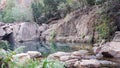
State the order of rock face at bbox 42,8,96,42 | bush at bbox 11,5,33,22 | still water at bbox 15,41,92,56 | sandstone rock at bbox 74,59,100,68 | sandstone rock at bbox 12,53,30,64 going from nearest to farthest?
sandstone rock at bbox 12,53,30,64
sandstone rock at bbox 74,59,100,68
still water at bbox 15,41,92,56
rock face at bbox 42,8,96,42
bush at bbox 11,5,33,22

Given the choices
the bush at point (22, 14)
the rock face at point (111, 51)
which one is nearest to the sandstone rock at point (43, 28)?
the bush at point (22, 14)

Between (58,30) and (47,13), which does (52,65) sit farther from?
(47,13)

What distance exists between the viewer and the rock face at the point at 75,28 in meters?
27.5

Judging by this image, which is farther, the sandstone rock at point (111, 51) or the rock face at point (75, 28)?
the rock face at point (75, 28)

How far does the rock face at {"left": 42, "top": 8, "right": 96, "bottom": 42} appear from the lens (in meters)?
27.5

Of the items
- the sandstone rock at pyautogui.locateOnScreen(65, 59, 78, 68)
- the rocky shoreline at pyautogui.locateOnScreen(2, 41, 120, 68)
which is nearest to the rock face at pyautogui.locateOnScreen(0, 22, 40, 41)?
the rocky shoreline at pyautogui.locateOnScreen(2, 41, 120, 68)

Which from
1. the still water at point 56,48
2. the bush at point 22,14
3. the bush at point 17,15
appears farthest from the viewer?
the bush at point 17,15

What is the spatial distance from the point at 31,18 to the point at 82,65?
30340mm

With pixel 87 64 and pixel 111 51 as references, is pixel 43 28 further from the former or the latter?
pixel 87 64

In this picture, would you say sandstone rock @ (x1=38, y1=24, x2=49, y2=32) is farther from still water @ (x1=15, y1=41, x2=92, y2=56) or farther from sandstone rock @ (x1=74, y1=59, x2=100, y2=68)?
sandstone rock @ (x1=74, y1=59, x2=100, y2=68)

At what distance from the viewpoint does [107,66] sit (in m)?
13.0

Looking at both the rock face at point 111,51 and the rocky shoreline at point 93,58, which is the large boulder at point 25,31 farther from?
the rock face at point 111,51

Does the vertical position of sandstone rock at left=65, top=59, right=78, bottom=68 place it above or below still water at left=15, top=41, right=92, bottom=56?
above

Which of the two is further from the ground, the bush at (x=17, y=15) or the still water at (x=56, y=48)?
the bush at (x=17, y=15)
